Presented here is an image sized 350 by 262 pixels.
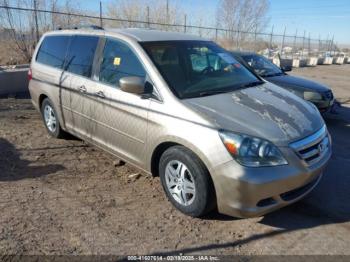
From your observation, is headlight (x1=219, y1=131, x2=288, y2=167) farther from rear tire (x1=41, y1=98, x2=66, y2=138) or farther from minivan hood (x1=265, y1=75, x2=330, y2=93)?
minivan hood (x1=265, y1=75, x2=330, y2=93)

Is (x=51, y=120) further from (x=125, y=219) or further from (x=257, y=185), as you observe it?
(x=257, y=185)

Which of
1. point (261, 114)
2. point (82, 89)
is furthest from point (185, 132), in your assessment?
point (82, 89)

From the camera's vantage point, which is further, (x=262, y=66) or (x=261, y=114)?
(x=262, y=66)

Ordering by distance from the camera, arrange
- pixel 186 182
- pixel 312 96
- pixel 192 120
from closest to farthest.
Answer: pixel 192 120, pixel 186 182, pixel 312 96

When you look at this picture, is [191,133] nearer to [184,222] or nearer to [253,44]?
[184,222]

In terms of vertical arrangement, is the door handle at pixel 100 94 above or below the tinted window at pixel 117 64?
below

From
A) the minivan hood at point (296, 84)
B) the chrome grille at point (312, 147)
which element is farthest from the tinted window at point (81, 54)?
the minivan hood at point (296, 84)

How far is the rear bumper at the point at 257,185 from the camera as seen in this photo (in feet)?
10.4

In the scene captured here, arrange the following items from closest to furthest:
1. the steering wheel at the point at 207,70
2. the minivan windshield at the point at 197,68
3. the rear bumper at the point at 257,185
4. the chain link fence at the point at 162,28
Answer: the rear bumper at the point at 257,185 → the minivan windshield at the point at 197,68 → the steering wheel at the point at 207,70 → the chain link fence at the point at 162,28

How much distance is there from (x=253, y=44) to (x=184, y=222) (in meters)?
27.2

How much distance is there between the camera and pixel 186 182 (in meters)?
3.66

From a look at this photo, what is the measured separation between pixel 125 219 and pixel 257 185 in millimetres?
1446

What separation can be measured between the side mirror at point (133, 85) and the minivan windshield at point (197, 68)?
10.8 inches

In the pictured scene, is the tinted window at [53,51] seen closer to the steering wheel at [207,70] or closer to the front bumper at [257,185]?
the steering wheel at [207,70]
